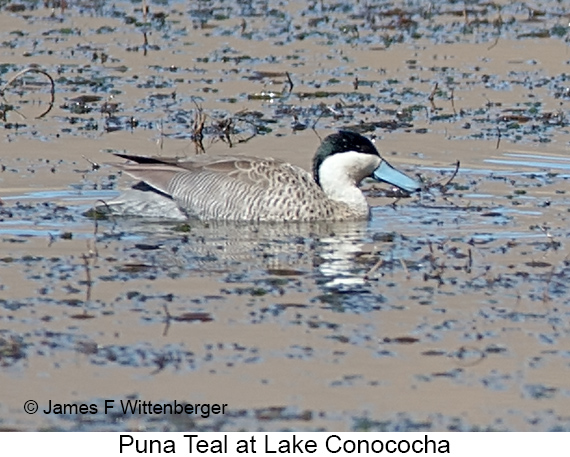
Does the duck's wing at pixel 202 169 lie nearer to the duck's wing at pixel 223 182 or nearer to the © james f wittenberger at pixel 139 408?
the duck's wing at pixel 223 182

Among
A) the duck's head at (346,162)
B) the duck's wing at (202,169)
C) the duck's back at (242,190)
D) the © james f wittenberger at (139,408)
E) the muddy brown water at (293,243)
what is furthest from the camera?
the duck's head at (346,162)

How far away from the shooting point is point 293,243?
10.7 metres

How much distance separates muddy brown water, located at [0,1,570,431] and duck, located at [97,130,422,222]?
201 mm

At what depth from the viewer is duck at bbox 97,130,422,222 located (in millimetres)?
11469

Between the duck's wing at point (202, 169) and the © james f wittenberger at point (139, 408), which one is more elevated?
the duck's wing at point (202, 169)

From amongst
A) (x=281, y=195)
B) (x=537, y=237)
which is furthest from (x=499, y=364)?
(x=281, y=195)

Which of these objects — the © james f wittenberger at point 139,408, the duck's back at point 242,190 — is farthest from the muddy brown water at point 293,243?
the duck's back at point 242,190

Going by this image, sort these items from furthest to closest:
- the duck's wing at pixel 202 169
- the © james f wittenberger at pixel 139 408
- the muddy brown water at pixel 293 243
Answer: the duck's wing at pixel 202 169 < the muddy brown water at pixel 293 243 < the © james f wittenberger at pixel 139 408

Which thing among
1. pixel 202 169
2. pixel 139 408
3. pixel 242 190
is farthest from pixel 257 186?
pixel 139 408

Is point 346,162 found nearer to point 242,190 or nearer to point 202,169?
point 242,190

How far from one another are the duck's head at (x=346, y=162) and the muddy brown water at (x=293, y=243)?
255 millimetres

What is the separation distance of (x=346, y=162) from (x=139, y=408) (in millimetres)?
4896

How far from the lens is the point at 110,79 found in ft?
55.0

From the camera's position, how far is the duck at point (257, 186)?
11.5 metres
